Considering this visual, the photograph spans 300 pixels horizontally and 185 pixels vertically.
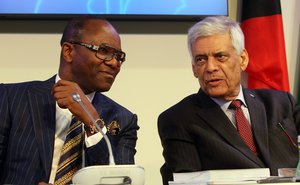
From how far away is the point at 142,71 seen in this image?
3.27 m

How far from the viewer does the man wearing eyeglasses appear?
2.00m

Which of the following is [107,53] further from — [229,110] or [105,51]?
[229,110]

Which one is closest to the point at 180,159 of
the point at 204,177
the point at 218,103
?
the point at 218,103

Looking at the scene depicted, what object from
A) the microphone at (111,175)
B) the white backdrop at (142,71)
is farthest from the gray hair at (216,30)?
the microphone at (111,175)

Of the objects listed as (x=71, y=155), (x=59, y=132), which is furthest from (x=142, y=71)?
(x=71, y=155)

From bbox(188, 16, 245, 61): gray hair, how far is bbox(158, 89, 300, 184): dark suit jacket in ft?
0.82

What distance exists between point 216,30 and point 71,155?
85 centimetres

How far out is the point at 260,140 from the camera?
2.37m

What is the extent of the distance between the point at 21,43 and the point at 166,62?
2.82 feet

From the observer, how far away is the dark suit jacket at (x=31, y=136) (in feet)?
6.89

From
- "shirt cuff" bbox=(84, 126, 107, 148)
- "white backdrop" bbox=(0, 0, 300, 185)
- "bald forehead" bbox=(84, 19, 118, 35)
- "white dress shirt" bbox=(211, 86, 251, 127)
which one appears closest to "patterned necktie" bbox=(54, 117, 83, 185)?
"shirt cuff" bbox=(84, 126, 107, 148)

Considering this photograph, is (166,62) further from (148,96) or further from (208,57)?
(208,57)

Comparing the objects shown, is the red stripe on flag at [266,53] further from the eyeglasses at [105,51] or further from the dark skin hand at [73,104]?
the dark skin hand at [73,104]

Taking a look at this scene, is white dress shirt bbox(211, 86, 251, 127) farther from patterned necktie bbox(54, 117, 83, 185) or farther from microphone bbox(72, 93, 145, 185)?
microphone bbox(72, 93, 145, 185)
